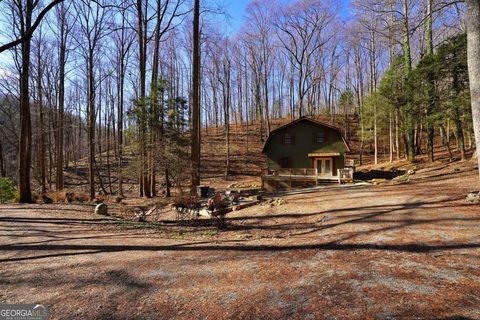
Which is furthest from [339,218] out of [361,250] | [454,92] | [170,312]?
[454,92]

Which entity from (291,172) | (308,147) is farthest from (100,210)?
(308,147)

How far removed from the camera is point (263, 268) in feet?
14.3

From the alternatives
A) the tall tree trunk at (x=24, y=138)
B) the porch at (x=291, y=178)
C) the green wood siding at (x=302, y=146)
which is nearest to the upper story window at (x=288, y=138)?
the green wood siding at (x=302, y=146)

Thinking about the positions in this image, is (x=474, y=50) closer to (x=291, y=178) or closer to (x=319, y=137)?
(x=291, y=178)

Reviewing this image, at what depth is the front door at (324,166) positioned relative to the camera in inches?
841

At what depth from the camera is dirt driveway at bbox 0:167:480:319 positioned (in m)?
3.07

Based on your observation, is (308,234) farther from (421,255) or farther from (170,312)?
(170,312)

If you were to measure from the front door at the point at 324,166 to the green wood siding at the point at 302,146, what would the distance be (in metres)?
0.39

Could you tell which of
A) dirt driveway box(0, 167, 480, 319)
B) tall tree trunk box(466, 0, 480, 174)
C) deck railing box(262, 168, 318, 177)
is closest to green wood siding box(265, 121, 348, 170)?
deck railing box(262, 168, 318, 177)

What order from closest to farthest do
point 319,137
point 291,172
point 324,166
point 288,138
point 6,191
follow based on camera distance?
1. point 6,191
2. point 291,172
3. point 324,166
4. point 319,137
5. point 288,138

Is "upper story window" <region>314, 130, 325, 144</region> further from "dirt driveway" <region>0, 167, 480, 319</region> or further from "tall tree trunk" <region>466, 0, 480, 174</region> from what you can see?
"tall tree trunk" <region>466, 0, 480, 174</region>

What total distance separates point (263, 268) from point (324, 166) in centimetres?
1847

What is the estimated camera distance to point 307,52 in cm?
3148

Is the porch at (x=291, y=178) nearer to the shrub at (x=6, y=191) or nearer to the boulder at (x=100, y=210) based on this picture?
the boulder at (x=100, y=210)
